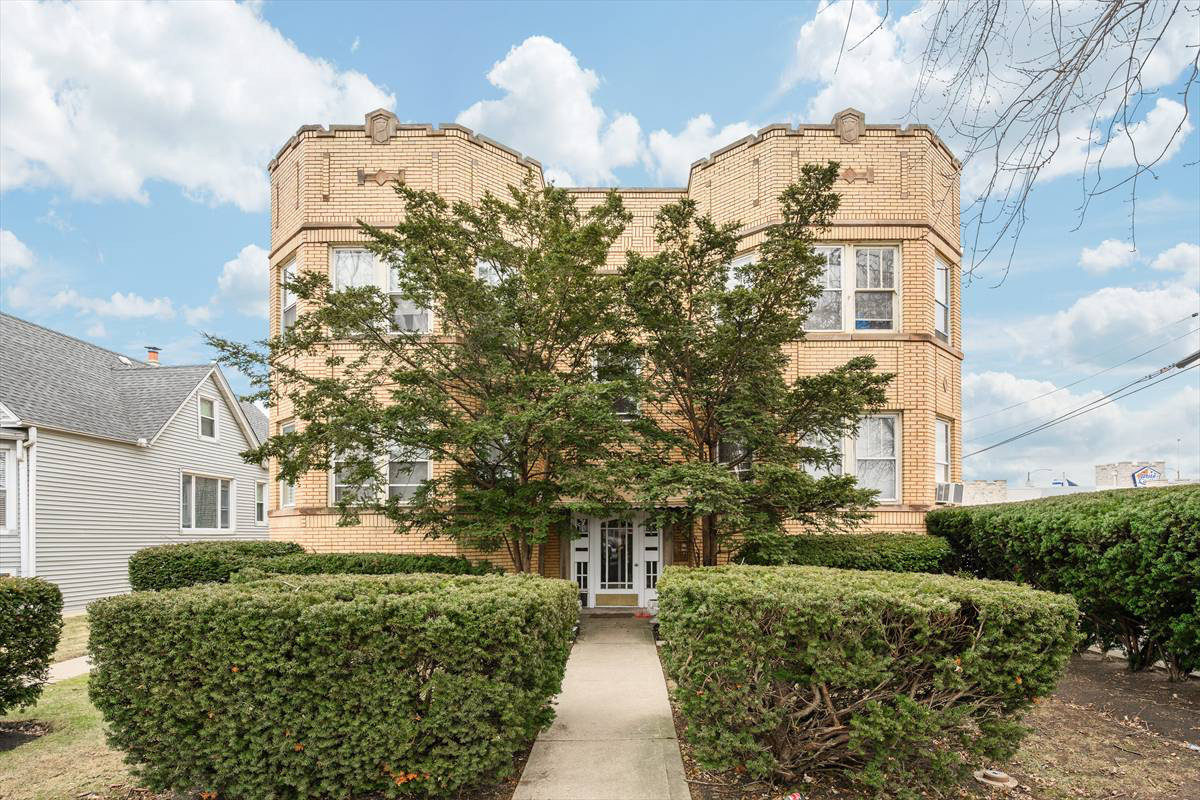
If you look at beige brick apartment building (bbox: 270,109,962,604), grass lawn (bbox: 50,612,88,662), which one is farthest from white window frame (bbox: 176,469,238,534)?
beige brick apartment building (bbox: 270,109,962,604)

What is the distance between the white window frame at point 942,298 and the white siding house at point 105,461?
1897 centimetres

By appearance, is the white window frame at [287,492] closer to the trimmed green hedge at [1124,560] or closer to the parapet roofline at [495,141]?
the parapet roofline at [495,141]

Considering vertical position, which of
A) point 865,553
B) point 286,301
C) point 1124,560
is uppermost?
point 286,301

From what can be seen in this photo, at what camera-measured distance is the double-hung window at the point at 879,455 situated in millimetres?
12547

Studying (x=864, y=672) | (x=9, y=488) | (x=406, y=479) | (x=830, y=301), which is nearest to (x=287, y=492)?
(x=406, y=479)

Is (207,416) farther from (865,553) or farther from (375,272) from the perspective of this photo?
(865,553)

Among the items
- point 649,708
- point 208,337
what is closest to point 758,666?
point 649,708

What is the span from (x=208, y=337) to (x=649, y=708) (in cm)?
799

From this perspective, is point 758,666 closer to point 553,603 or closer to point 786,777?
point 786,777

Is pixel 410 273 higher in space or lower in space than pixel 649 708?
higher

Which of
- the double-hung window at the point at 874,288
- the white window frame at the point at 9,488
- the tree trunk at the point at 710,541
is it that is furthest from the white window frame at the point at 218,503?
the double-hung window at the point at 874,288

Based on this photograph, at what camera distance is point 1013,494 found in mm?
27672

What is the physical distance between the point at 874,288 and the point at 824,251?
1146mm

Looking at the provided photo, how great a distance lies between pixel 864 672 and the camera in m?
4.25
